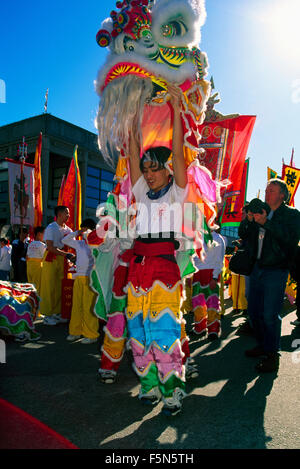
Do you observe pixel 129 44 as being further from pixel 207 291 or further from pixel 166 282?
pixel 207 291

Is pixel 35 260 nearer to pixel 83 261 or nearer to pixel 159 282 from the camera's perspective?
pixel 83 261

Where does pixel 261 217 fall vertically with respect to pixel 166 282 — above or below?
above

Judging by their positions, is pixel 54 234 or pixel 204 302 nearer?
pixel 204 302

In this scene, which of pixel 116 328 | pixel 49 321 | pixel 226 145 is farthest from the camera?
pixel 226 145

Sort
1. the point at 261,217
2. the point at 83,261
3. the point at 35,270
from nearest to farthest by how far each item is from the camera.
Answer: the point at 261,217
the point at 83,261
the point at 35,270

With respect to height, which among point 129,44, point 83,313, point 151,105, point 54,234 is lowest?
point 83,313

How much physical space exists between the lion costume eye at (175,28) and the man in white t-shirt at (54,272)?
370 cm

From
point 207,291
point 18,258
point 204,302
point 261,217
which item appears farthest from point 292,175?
point 18,258

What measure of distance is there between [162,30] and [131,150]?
87 centimetres

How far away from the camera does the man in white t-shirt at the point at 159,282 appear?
7.65ft

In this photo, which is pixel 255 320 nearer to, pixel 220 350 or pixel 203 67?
pixel 220 350

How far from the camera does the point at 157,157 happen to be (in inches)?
101

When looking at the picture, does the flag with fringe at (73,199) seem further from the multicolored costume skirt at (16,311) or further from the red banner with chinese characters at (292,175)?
the red banner with chinese characters at (292,175)

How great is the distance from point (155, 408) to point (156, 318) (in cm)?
64
